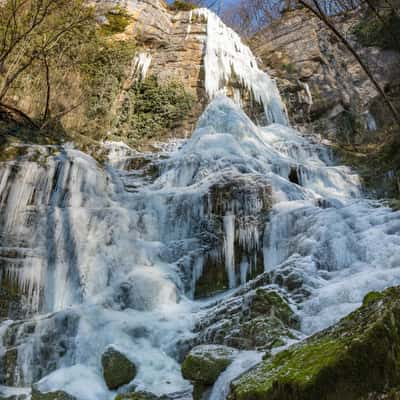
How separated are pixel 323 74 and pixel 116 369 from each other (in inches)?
643

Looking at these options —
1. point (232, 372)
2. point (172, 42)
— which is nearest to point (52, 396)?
point (232, 372)

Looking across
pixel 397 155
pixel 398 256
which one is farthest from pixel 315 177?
pixel 398 256

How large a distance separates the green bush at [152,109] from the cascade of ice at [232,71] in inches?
45.8

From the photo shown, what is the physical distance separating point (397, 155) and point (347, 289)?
7.08 m

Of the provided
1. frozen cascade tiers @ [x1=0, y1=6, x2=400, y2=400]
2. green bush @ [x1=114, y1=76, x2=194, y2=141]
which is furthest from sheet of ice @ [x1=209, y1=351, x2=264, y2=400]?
green bush @ [x1=114, y1=76, x2=194, y2=141]

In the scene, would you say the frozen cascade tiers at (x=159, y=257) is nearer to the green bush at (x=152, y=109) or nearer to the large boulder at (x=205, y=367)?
the large boulder at (x=205, y=367)

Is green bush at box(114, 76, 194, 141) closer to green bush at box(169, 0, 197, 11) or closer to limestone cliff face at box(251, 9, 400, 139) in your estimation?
limestone cliff face at box(251, 9, 400, 139)

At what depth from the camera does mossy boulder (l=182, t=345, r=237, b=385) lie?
3514 millimetres

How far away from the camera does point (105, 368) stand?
15.8 ft

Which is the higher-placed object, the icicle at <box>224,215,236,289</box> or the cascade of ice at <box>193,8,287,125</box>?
the cascade of ice at <box>193,8,287,125</box>

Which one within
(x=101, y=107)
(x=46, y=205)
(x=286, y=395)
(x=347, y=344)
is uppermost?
(x=101, y=107)

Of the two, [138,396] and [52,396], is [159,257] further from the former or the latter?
[138,396]

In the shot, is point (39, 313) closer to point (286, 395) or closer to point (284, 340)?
point (284, 340)

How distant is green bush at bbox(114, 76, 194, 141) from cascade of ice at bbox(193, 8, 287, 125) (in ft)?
3.82
